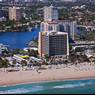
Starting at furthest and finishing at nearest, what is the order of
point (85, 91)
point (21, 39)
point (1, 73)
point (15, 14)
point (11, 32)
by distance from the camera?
1. point (15, 14)
2. point (11, 32)
3. point (21, 39)
4. point (1, 73)
5. point (85, 91)

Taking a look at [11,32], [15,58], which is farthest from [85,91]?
[11,32]

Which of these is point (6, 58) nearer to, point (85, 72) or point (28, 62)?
point (28, 62)

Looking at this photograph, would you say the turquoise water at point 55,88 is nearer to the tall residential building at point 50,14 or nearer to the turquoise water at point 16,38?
the turquoise water at point 16,38

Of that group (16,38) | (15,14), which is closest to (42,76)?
(16,38)

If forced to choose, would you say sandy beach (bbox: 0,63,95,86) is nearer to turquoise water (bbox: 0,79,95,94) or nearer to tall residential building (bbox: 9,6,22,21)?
turquoise water (bbox: 0,79,95,94)

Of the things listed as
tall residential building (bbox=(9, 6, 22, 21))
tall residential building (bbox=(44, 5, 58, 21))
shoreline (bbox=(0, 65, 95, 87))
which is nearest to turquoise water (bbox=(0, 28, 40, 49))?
tall residential building (bbox=(44, 5, 58, 21))

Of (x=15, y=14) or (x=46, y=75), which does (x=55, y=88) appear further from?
(x=15, y=14)
